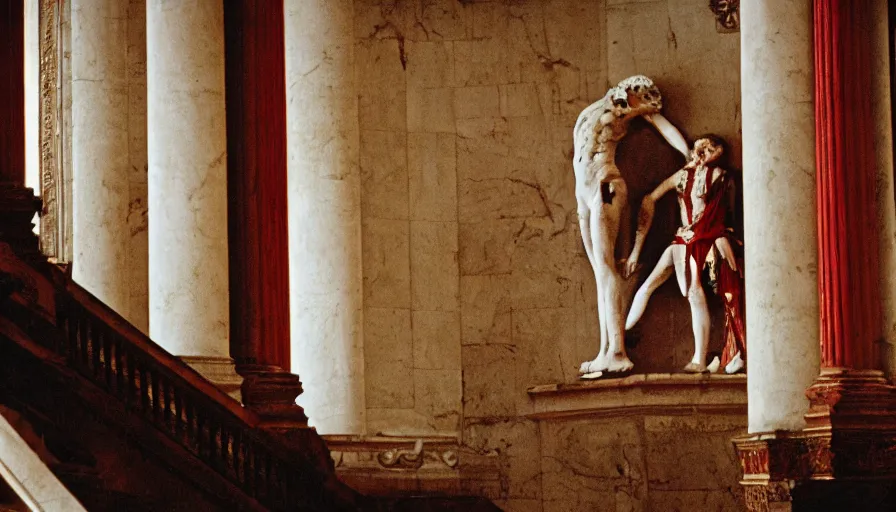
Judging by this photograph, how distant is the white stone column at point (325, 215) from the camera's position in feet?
75.9

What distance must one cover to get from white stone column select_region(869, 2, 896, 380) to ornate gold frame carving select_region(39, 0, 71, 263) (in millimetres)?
8265

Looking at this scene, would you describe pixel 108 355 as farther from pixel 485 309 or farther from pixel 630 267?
pixel 630 267

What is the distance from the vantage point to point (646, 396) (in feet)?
75.8

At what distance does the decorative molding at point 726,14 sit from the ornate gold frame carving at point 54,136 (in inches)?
279

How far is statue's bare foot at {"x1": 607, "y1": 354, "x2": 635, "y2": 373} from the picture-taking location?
23.4 metres

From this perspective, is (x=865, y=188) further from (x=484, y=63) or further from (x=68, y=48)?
(x=68, y=48)

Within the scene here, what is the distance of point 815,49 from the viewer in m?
20.1

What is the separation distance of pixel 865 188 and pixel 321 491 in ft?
19.8

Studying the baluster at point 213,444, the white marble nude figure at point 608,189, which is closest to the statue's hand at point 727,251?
the white marble nude figure at point 608,189

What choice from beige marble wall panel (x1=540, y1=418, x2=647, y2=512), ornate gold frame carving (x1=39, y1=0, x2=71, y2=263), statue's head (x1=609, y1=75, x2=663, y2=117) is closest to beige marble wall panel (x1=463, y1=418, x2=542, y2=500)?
beige marble wall panel (x1=540, y1=418, x2=647, y2=512)

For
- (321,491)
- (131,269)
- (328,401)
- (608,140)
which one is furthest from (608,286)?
(321,491)

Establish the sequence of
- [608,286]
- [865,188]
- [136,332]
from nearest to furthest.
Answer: [136,332], [865,188], [608,286]

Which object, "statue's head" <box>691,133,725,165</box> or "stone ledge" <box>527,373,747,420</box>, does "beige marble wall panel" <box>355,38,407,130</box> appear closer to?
"statue's head" <box>691,133,725,165</box>

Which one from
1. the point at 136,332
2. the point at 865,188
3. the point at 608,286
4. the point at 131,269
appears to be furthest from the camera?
the point at 608,286
